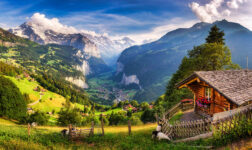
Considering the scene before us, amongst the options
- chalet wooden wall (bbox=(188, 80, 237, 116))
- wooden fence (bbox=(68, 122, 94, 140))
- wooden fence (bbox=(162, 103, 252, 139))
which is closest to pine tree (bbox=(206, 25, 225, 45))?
chalet wooden wall (bbox=(188, 80, 237, 116))

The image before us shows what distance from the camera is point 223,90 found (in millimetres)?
13117

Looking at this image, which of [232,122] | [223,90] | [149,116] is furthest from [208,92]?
[149,116]

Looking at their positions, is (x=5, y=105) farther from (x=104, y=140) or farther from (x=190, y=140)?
(x=190, y=140)

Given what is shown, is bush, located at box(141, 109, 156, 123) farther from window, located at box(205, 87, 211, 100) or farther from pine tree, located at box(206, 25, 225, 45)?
window, located at box(205, 87, 211, 100)

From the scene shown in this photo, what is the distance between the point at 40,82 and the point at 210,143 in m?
158

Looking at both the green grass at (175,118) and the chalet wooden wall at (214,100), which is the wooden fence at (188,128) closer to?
the chalet wooden wall at (214,100)

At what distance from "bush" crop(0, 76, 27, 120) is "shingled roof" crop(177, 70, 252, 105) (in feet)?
180

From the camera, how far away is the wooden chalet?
1232cm

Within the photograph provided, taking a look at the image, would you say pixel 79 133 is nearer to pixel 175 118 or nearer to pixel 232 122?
pixel 175 118

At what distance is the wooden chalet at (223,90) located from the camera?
1232 cm

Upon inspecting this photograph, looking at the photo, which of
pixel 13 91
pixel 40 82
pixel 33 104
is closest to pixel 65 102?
pixel 33 104

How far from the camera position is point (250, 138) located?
8148mm

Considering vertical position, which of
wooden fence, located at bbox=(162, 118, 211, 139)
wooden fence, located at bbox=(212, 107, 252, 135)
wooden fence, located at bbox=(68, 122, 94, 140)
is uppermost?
wooden fence, located at bbox=(212, 107, 252, 135)

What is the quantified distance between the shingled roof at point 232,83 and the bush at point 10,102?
55.0 metres
